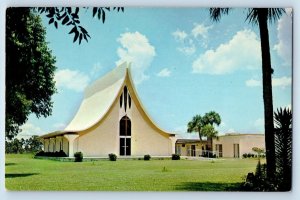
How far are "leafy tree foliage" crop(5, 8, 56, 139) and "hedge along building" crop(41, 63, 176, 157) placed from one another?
309 millimetres

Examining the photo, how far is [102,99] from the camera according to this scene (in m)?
6.31

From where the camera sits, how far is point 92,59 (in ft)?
20.1

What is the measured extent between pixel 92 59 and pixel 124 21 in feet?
1.52

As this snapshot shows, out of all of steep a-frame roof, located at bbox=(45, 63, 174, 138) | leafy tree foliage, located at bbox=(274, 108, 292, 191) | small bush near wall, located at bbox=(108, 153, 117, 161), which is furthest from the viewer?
small bush near wall, located at bbox=(108, 153, 117, 161)

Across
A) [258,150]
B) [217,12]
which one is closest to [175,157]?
[258,150]

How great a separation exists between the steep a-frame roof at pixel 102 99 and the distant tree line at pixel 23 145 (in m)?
0.29

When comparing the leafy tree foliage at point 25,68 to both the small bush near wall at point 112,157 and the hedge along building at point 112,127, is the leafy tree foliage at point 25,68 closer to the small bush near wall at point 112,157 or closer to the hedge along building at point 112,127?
the hedge along building at point 112,127

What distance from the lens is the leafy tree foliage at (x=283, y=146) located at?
19.8 ft

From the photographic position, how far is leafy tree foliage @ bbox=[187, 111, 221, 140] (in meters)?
6.07

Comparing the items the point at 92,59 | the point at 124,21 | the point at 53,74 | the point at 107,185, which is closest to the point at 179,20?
the point at 124,21

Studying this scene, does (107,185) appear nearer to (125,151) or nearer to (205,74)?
(125,151)

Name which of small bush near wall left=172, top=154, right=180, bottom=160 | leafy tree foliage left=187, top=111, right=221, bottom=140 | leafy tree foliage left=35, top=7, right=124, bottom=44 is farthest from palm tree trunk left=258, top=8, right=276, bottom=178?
leafy tree foliage left=35, top=7, right=124, bottom=44

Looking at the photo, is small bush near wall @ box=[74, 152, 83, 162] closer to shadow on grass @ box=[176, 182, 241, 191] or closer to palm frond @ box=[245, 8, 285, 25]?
shadow on grass @ box=[176, 182, 241, 191]

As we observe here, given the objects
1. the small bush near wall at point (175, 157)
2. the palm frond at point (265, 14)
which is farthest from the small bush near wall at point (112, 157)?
the palm frond at point (265, 14)
